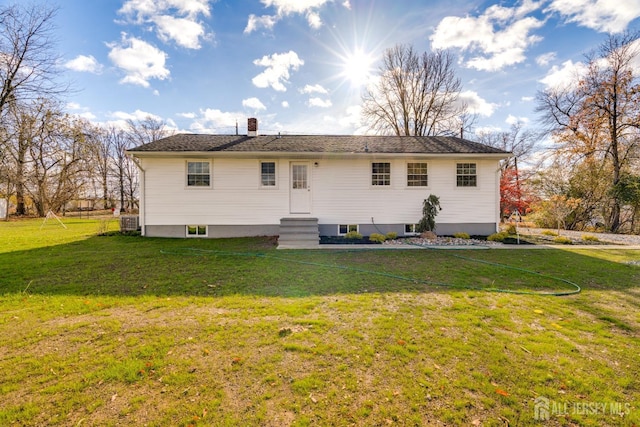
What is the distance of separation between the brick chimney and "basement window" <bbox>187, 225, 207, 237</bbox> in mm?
4894

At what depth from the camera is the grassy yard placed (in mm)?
2000

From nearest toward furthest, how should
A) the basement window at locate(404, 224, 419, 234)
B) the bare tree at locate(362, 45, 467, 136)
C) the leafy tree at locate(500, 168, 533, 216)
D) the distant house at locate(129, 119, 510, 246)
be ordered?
the distant house at locate(129, 119, 510, 246)
the basement window at locate(404, 224, 419, 234)
the leafy tree at locate(500, 168, 533, 216)
the bare tree at locate(362, 45, 467, 136)

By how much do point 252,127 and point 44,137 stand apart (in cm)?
2094

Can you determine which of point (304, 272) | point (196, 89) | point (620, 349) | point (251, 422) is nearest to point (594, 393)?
point (620, 349)

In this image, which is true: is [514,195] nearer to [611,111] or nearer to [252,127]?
[611,111]

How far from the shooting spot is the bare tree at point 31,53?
49.8 feet

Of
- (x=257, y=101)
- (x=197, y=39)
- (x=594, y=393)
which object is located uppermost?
(x=197, y=39)

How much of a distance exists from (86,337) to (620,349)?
5.89 metres

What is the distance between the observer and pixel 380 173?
420 inches

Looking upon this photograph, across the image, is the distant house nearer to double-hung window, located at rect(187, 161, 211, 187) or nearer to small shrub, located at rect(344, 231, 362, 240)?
double-hung window, located at rect(187, 161, 211, 187)

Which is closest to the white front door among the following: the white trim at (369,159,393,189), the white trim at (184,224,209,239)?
the white trim at (369,159,393,189)

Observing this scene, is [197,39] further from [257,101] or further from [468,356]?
[468,356]

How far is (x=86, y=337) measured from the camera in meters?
3.03

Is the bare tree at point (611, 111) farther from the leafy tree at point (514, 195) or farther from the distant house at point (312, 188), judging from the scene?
the distant house at point (312, 188)
